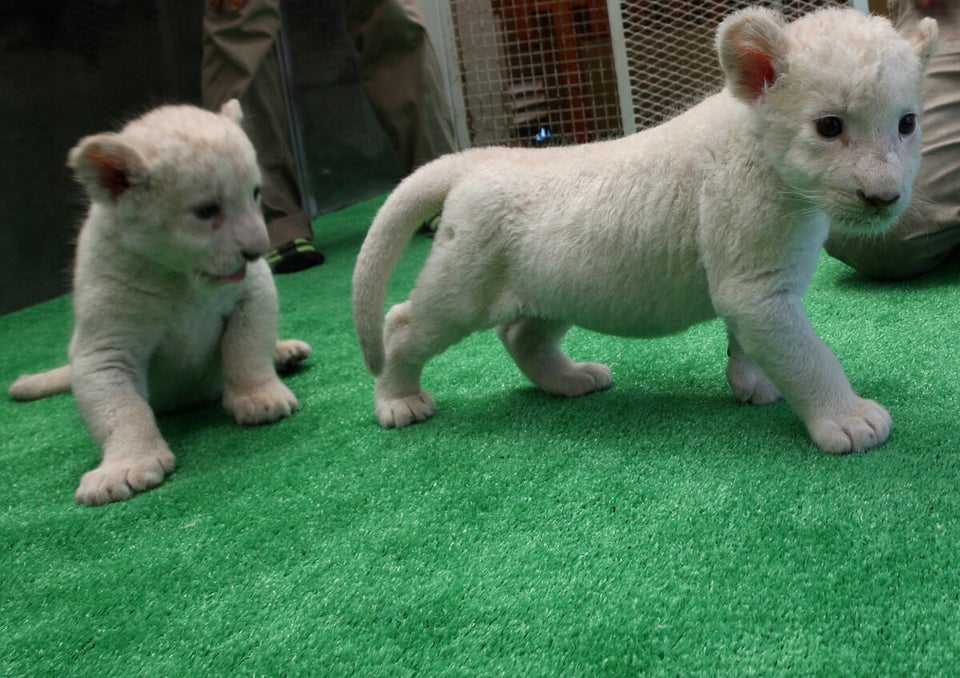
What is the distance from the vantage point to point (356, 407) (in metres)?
2.59

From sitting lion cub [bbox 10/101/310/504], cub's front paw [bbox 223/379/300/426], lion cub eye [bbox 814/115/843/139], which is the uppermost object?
lion cub eye [bbox 814/115/843/139]

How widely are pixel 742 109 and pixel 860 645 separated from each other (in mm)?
1125

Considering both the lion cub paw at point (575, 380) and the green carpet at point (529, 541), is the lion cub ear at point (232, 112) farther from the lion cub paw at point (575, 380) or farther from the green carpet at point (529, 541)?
the lion cub paw at point (575, 380)

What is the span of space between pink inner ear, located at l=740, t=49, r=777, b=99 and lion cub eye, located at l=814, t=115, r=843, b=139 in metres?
0.14

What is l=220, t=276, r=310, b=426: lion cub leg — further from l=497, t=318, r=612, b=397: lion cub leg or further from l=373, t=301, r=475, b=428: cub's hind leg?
l=497, t=318, r=612, b=397: lion cub leg

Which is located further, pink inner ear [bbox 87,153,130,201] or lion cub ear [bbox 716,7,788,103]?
pink inner ear [bbox 87,153,130,201]

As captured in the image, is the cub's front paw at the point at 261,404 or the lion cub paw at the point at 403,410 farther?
the cub's front paw at the point at 261,404

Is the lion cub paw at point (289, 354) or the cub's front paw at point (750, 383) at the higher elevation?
the cub's front paw at point (750, 383)

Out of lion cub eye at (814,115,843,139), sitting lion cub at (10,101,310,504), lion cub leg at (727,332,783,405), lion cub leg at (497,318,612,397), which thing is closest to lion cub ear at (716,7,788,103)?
lion cub eye at (814,115,843,139)

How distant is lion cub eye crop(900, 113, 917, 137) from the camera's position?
5.57 feet

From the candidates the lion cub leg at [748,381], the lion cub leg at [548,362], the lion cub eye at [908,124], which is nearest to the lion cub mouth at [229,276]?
the lion cub leg at [548,362]

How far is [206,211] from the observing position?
2.38 m

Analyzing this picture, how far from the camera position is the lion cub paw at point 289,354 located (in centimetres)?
304

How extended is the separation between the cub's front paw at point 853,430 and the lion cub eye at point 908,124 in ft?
1.76
